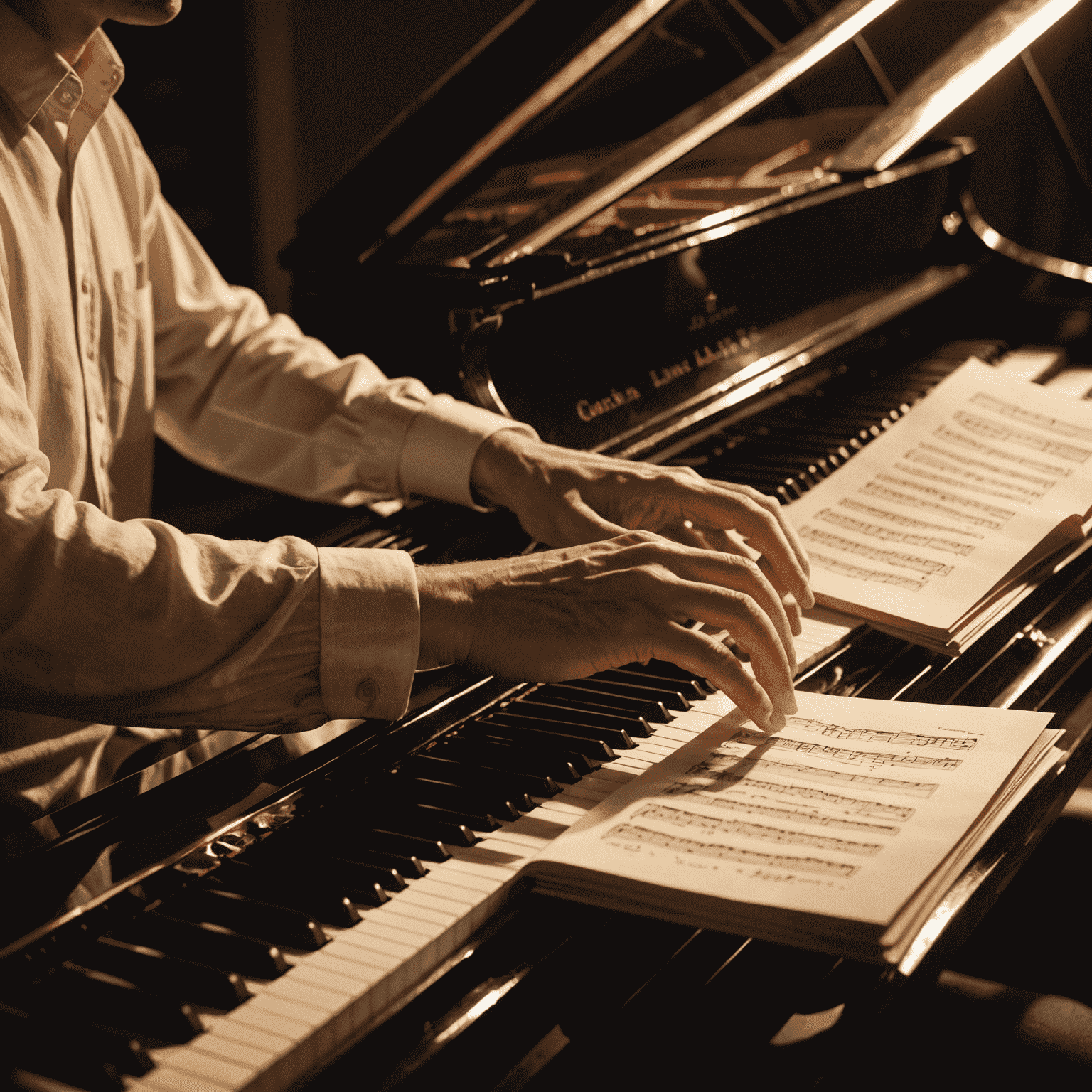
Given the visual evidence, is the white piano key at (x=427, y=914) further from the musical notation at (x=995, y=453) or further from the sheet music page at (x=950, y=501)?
the musical notation at (x=995, y=453)

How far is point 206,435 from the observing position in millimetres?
1828

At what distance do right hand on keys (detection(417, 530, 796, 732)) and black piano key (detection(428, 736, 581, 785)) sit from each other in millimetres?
70

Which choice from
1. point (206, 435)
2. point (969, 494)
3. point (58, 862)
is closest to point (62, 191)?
point (206, 435)

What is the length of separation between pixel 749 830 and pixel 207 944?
1.41ft

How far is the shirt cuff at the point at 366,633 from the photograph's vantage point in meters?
1.05

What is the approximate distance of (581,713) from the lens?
1.17 meters

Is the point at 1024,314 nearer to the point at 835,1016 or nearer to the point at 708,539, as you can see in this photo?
the point at 708,539

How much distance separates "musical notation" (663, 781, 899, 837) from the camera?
0.95m

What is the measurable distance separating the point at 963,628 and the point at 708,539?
31cm

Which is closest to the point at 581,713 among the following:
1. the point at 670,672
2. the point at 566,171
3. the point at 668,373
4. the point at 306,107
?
the point at 670,672

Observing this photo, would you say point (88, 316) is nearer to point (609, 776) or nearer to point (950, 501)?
point (609, 776)

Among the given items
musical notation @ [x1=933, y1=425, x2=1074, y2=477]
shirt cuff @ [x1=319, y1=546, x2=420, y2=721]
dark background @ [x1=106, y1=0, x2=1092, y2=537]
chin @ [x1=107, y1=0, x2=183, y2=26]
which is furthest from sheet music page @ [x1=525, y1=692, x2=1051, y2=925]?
dark background @ [x1=106, y1=0, x2=1092, y2=537]

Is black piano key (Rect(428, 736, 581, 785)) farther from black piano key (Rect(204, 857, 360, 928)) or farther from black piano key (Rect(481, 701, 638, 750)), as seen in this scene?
black piano key (Rect(204, 857, 360, 928))

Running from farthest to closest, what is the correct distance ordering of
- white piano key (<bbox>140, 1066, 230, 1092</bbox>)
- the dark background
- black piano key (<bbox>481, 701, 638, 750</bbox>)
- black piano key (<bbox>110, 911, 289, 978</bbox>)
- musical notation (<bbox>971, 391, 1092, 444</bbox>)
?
the dark background
musical notation (<bbox>971, 391, 1092, 444</bbox>)
black piano key (<bbox>481, 701, 638, 750</bbox>)
black piano key (<bbox>110, 911, 289, 978</bbox>)
white piano key (<bbox>140, 1066, 230, 1092</bbox>)
